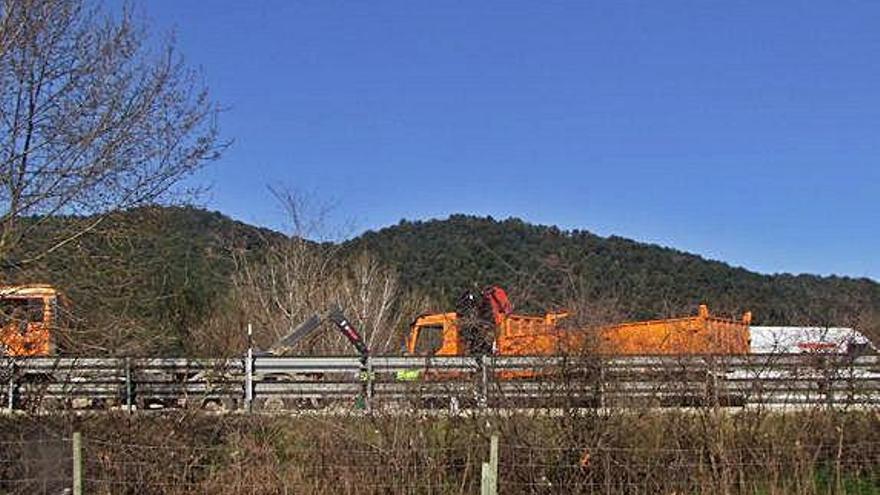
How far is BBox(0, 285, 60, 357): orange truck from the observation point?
489 inches

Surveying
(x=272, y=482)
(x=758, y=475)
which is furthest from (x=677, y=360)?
(x=272, y=482)

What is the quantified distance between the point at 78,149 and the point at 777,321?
1045 centimetres

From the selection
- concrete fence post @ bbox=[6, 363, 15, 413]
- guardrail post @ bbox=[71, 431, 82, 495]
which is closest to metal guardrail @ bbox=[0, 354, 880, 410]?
concrete fence post @ bbox=[6, 363, 15, 413]

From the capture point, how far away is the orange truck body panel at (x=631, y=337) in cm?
1184

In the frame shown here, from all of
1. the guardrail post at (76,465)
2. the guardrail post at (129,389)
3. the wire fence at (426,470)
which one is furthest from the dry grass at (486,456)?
the guardrail post at (129,389)

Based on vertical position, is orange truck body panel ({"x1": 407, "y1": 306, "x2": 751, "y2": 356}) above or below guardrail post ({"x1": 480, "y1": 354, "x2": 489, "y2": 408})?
above

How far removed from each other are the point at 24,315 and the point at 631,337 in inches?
281

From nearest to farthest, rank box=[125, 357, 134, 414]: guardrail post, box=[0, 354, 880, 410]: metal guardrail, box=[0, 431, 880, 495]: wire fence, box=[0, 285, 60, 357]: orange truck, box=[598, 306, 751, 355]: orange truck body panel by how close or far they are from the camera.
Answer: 1. box=[0, 431, 880, 495]: wire fence
2. box=[0, 354, 880, 410]: metal guardrail
3. box=[598, 306, 751, 355]: orange truck body panel
4. box=[0, 285, 60, 357]: orange truck
5. box=[125, 357, 134, 414]: guardrail post

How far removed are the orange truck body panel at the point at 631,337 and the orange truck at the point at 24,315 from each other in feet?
18.6

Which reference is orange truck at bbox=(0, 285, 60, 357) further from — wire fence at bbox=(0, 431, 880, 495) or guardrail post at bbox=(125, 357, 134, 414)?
guardrail post at bbox=(125, 357, 134, 414)

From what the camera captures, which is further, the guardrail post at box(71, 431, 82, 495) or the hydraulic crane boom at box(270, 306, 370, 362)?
the hydraulic crane boom at box(270, 306, 370, 362)

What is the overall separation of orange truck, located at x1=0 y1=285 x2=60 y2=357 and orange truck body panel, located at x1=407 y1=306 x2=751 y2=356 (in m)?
5.67

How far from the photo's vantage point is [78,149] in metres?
12.4

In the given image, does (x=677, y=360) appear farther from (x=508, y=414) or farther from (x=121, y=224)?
(x=121, y=224)
